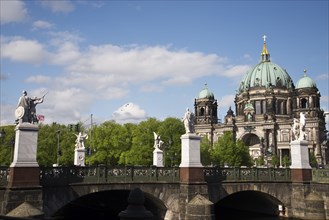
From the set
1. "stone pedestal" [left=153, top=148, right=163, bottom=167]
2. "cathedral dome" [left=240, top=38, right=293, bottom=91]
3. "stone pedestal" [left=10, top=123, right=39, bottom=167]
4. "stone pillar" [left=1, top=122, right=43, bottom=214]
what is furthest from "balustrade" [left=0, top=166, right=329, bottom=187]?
"cathedral dome" [left=240, top=38, right=293, bottom=91]

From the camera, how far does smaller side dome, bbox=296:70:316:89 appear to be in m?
111

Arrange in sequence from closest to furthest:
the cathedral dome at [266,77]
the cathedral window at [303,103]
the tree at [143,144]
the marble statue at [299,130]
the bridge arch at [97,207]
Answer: the marble statue at [299,130]
the bridge arch at [97,207]
the tree at [143,144]
the cathedral window at [303,103]
the cathedral dome at [266,77]

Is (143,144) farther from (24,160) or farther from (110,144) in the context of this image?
(24,160)

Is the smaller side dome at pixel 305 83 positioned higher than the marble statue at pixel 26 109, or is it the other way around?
the smaller side dome at pixel 305 83

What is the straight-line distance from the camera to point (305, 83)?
112 meters

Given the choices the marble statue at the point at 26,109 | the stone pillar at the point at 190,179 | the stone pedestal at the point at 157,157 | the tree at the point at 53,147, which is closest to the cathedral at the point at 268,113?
the tree at the point at 53,147

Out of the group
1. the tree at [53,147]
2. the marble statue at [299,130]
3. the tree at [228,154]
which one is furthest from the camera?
the tree at [228,154]

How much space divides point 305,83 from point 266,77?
43.7ft

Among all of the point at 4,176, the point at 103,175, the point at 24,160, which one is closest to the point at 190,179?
the point at 103,175

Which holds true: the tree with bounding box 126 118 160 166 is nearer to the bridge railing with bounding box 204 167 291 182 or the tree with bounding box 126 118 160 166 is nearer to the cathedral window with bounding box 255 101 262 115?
the bridge railing with bounding box 204 167 291 182

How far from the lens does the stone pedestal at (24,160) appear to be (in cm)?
2027

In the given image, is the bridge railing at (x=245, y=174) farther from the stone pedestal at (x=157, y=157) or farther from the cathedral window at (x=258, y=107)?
the cathedral window at (x=258, y=107)

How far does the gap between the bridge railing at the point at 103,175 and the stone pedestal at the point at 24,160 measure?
136cm

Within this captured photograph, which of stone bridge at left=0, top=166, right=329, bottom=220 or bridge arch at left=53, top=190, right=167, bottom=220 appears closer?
stone bridge at left=0, top=166, right=329, bottom=220
